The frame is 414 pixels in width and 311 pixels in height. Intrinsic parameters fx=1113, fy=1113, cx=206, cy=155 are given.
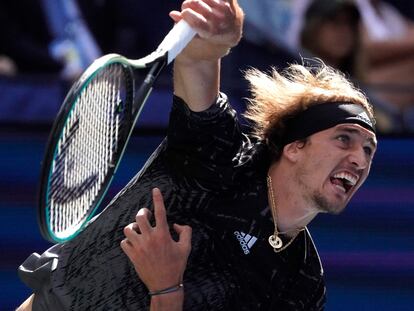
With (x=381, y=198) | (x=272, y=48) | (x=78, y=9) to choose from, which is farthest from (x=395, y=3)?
(x=381, y=198)

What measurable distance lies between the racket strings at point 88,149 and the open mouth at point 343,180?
0.62 meters

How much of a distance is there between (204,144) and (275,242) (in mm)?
348

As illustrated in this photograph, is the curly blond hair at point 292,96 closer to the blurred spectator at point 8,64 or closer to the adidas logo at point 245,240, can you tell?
the adidas logo at point 245,240

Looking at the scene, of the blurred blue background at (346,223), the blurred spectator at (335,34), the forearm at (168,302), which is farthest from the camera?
the blurred spectator at (335,34)

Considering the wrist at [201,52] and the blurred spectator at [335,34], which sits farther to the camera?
the blurred spectator at [335,34]

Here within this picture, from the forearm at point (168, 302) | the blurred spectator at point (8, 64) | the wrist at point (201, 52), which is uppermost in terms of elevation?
the wrist at point (201, 52)

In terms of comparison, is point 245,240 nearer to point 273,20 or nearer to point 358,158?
point 358,158

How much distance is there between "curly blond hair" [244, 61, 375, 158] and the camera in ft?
10.7

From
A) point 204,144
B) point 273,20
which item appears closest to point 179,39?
point 204,144

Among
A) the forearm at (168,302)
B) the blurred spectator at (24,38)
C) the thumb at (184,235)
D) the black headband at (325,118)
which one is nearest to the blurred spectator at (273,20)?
the blurred spectator at (24,38)

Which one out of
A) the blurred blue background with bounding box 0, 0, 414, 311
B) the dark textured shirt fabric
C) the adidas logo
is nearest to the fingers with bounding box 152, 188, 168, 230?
the dark textured shirt fabric

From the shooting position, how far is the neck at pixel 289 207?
3.20 m

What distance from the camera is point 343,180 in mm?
3201

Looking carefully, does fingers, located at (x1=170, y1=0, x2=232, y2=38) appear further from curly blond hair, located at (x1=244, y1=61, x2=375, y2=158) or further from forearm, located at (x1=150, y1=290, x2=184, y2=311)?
forearm, located at (x1=150, y1=290, x2=184, y2=311)
